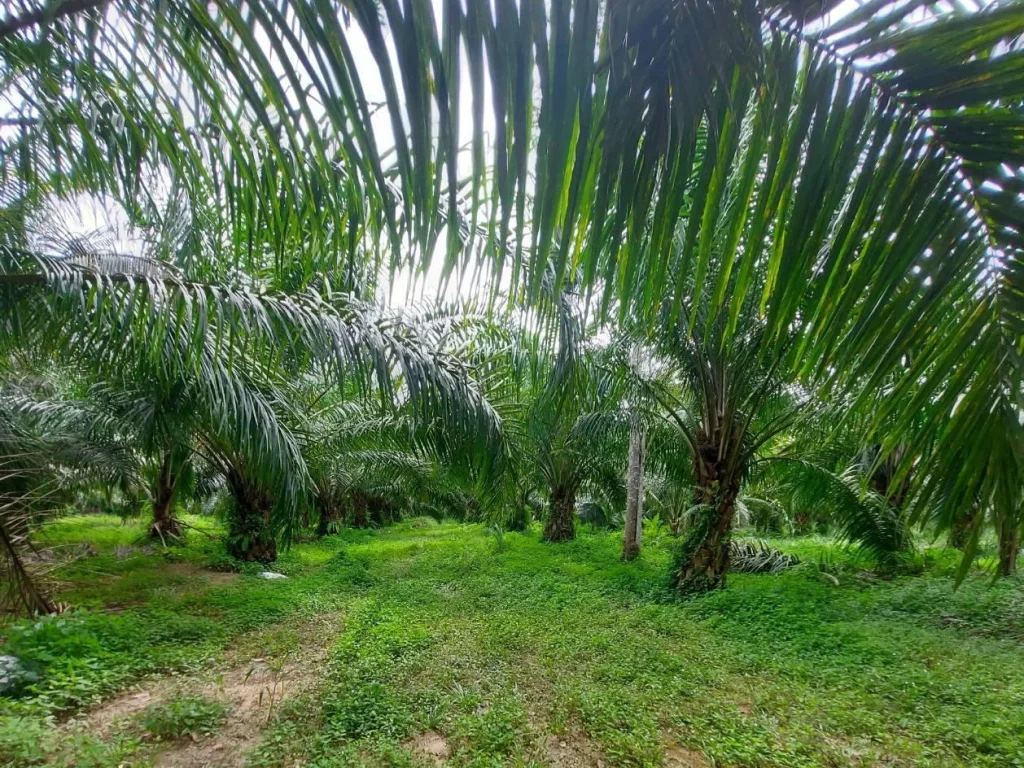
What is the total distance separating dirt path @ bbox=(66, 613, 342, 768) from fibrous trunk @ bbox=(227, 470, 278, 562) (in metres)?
3.50

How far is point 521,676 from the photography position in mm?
3238

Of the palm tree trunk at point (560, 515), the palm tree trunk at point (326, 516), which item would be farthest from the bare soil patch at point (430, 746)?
the palm tree trunk at point (326, 516)

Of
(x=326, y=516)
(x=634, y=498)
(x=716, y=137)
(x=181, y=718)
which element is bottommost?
(x=326, y=516)

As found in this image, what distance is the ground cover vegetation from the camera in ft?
1.99

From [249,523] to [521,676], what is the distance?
5.44 meters

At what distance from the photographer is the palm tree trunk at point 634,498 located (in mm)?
7270

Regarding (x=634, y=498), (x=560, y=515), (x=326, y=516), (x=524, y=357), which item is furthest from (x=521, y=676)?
(x=326, y=516)

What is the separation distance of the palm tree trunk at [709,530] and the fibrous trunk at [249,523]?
5496mm

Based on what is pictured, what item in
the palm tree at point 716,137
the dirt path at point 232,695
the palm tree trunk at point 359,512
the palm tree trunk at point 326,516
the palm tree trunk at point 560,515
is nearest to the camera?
the palm tree at point 716,137

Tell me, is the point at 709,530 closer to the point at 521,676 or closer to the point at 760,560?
the point at 760,560

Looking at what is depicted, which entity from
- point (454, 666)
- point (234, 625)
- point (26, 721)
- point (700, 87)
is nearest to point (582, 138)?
point (700, 87)

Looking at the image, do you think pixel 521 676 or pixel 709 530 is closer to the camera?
pixel 521 676

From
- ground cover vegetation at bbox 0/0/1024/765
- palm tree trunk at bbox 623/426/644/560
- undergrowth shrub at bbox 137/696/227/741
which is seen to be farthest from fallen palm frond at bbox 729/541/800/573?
undergrowth shrub at bbox 137/696/227/741

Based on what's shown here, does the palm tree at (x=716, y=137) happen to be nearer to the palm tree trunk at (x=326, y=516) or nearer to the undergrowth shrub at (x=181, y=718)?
the undergrowth shrub at (x=181, y=718)
